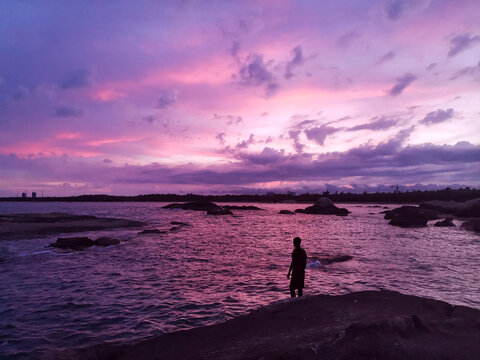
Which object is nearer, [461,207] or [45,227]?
[45,227]

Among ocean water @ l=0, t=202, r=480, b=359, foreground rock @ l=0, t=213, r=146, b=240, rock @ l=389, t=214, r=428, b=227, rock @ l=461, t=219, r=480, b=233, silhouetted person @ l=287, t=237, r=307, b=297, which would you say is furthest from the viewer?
rock @ l=389, t=214, r=428, b=227

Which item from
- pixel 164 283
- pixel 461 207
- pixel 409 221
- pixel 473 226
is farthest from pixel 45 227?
pixel 461 207

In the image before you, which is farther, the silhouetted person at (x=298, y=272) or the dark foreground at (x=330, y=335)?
the silhouetted person at (x=298, y=272)

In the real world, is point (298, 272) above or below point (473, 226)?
above

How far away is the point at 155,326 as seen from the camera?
350 inches

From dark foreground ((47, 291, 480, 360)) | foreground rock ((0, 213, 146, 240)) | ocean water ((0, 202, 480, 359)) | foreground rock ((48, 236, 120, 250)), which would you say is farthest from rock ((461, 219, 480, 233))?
foreground rock ((0, 213, 146, 240))

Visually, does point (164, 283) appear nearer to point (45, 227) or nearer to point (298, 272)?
point (298, 272)

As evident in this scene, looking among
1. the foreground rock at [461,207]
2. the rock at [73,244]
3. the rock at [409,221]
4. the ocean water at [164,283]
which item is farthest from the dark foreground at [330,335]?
the foreground rock at [461,207]

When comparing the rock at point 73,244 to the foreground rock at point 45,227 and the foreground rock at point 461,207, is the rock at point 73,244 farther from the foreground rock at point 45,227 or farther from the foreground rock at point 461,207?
the foreground rock at point 461,207

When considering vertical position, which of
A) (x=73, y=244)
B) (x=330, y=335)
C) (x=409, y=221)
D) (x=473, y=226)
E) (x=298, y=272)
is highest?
(x=298, y=272)

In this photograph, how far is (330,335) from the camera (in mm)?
6219

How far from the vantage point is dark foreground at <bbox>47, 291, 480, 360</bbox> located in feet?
18.3

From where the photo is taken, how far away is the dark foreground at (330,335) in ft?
18.3

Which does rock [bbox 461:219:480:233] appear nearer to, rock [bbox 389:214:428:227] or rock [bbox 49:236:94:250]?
rock [bbox 389:214:428:227]
